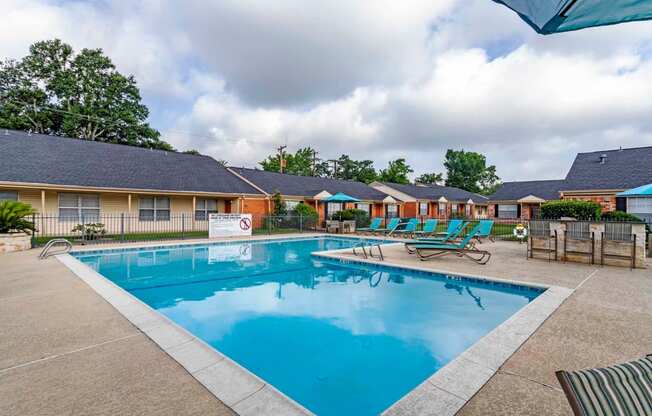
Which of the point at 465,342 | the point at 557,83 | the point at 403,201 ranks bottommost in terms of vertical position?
the point at 465,342

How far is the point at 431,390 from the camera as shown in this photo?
111 inches

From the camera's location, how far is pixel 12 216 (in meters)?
11.1

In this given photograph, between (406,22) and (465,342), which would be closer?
(465,342)

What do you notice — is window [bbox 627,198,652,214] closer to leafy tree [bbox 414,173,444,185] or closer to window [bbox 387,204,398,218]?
window [bbox 387,204,398,218]

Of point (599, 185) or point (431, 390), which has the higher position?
point (599, 185)

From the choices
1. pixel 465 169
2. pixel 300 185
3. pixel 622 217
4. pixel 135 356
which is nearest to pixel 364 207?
pixel 300 185

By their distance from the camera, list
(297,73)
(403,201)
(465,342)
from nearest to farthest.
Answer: (465,342) < (297,73) < (403,201)

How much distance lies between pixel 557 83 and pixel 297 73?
34.8 ft

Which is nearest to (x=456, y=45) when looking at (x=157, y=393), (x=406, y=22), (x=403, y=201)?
(x=406, y=22)

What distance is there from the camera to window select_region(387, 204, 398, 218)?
3278 centimetres

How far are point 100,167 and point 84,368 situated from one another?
58.7 feet

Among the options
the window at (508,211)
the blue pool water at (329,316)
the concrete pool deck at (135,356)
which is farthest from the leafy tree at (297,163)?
the concrete pool deck at (135,356)

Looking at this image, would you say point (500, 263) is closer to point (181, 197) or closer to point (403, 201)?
point (181, 197)

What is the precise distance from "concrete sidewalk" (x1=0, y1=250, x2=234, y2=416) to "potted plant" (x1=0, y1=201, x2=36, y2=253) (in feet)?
26.3
